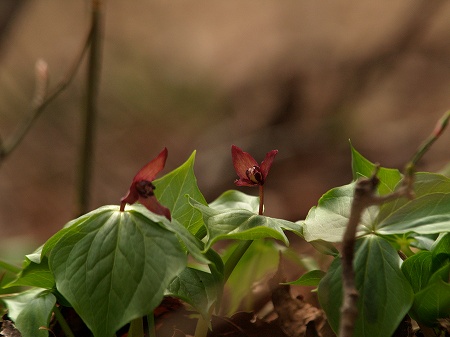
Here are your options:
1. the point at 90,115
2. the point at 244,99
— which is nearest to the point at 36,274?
the point at 90,115

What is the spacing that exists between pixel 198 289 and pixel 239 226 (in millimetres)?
72

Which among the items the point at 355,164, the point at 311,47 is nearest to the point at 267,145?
the point at 311,47

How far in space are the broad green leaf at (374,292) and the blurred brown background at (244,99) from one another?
7.63 feet

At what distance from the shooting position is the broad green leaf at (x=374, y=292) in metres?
0.50

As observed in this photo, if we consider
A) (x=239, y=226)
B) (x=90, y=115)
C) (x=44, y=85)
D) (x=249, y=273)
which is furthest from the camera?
(x=90, y=115)

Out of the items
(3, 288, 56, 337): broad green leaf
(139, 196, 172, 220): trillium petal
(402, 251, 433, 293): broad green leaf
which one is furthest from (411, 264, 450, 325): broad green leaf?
(3, 288, 56, 337): broad green leaf

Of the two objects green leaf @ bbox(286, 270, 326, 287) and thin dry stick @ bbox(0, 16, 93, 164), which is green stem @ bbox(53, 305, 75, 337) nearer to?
green leaf @ bbox(286, 270, 326, 287)

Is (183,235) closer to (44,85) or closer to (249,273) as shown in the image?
(249,273)

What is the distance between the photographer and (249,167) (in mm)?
600

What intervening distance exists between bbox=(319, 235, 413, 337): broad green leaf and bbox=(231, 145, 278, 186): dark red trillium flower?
0.11 metres

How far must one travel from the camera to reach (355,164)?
636 millimetres

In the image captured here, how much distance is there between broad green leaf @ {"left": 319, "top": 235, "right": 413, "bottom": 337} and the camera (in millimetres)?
504

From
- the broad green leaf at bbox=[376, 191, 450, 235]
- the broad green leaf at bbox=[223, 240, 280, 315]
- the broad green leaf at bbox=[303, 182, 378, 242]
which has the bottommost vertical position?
the broad green leaf at bbox=[223, 240, 280, 315]

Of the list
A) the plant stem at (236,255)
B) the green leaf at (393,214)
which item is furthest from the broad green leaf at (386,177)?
the plant stem at (236,255)
